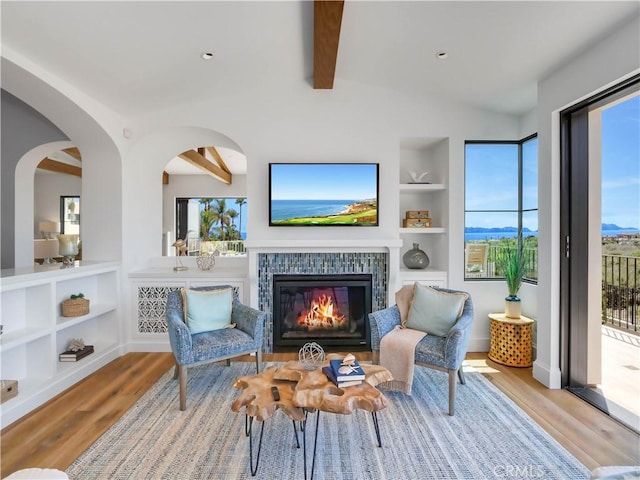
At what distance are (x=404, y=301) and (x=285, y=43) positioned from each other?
8.45ft

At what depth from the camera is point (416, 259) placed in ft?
13.6

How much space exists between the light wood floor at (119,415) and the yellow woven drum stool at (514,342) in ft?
0.32

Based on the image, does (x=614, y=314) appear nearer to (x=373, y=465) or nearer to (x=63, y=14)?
(x=373, y=465)

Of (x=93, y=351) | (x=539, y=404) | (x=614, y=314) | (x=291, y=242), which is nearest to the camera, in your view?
(x=539, y=404)

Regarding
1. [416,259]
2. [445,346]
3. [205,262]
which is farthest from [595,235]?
[205,262]

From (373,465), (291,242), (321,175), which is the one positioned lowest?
(373,465)

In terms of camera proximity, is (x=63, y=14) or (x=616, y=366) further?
(x=616, y=366)

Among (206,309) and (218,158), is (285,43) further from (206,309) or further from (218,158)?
(218,158)

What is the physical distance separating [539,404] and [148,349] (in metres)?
3.82

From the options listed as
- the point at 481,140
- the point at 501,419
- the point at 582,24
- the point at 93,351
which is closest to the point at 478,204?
the point at 481,140

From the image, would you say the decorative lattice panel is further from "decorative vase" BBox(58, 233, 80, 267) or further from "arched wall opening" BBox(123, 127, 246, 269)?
"decorative vase" BBox(58, 233, 80, 267)

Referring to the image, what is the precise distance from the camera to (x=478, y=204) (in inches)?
159

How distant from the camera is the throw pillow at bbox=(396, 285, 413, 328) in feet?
10.8

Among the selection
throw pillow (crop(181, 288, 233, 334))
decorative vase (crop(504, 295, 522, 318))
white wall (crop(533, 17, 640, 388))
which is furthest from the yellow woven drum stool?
throw pillow (crop(181, 288, 233, 334))
